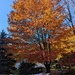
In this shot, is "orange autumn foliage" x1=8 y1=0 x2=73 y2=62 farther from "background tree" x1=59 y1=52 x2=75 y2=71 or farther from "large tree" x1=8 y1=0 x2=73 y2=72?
"background tree" x1=59 y1=52 x2=75 y2=71

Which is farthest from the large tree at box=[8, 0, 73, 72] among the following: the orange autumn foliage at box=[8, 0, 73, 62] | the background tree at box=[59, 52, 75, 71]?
the background tree at box=[59, 52, 75, 71]

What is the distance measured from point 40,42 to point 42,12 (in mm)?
3163

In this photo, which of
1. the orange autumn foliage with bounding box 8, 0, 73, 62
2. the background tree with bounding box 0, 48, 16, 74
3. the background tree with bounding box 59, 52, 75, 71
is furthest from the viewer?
the background tree with bounding box 0, 48, 16, 74

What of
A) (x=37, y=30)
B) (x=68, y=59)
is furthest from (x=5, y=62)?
(x=68, y=59)

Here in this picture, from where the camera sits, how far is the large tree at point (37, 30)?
2680cm

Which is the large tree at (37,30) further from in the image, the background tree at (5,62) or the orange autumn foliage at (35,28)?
the background tree at (5,62)

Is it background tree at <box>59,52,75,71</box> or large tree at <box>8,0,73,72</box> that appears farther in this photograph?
background tree at <box>59,52,75,71</box>

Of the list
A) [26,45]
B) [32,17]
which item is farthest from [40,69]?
[32,17]

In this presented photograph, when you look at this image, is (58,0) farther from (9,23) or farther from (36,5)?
(9,23)

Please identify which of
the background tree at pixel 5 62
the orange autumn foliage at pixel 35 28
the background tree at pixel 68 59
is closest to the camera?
the orange autumn foliage at pixel 35 28

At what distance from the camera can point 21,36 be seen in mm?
27297

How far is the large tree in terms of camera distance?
26.8m

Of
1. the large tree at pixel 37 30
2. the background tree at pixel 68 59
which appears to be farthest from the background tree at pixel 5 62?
the background tree at pixel 68 59

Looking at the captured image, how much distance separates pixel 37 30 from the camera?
1070 inches
